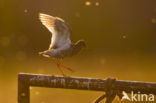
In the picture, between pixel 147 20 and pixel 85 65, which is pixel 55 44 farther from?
pixel 147 20

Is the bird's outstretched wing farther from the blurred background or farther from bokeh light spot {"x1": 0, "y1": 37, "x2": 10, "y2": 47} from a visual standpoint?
bokeh light spot {"x1": 0, "y1": 37, "x2": 10, "y2": 47}

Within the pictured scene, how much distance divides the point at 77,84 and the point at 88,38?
23.4 meters

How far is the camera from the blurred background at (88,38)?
2081 centimetres

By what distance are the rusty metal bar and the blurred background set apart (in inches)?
399

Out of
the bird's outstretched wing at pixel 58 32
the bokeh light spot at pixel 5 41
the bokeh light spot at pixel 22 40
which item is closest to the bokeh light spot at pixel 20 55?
the bokeh light spot at pixel 22 40

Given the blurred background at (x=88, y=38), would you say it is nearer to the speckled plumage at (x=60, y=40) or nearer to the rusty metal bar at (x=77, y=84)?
the speckled plumage at (x=60, y=40)

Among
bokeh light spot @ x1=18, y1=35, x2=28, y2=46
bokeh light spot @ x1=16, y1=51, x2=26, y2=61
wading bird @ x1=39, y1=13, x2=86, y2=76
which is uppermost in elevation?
bokeh light spot @ x1=18, y1=35, x2=28, y2=46

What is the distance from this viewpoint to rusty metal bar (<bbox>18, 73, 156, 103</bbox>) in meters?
5.14

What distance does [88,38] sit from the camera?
28.8 m

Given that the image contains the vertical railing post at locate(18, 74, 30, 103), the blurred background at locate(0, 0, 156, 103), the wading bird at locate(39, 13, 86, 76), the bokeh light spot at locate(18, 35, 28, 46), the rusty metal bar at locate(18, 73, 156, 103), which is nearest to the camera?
the rusty metal bar at locate(18, 73, 156, 103)

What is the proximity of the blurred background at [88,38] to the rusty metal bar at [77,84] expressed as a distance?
1014 cm

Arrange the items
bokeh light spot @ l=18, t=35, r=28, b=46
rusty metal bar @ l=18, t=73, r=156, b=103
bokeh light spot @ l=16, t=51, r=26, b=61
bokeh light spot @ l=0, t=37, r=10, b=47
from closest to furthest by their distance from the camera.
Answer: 1. rusty metal bar @ l=18, t=73, r=156, b=103
2. bokeh light spot @ l=16, t=51, r=26, b=61
3. bokeh light spot @ l=18, t=35, r=28, b=46
4. bokeh light spot @ l=0, t=37, r=10, b=47

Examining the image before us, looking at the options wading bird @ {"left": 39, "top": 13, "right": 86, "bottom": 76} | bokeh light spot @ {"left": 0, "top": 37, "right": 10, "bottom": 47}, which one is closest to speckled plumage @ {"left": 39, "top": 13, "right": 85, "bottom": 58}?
wading bird @ {"left": 39, "top": 13, "right": 86, "bottom": 76}

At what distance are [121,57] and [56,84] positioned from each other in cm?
2085
